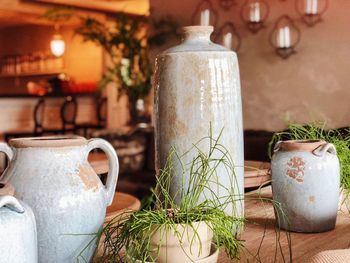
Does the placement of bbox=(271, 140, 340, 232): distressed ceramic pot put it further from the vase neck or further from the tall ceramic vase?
the vase neck

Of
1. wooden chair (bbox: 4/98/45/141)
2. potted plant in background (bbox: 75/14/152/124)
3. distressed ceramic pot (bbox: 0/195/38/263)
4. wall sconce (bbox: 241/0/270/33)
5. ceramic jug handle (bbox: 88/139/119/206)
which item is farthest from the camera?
wooden chair (bbox: 4/98/45/141)

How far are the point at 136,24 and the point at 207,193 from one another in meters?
5.77

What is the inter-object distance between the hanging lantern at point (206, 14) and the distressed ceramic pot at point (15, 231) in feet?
17.0

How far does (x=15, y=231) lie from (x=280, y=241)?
0.66 meters

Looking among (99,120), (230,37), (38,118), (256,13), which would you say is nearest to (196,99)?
(256,13)

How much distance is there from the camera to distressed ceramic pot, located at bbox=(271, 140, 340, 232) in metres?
1.21

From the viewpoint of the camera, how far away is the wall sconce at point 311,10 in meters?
4.95

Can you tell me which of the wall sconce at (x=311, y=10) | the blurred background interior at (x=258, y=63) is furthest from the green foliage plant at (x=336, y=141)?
the wall sconce at (x=311, y=10)

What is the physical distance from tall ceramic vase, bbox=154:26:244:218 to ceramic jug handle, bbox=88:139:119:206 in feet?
0.63

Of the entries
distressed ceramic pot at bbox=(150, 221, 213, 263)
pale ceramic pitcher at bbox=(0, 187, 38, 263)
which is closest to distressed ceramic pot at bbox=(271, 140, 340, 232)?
distressed ceramic pot at bbox=(150, 221, 213, 263)

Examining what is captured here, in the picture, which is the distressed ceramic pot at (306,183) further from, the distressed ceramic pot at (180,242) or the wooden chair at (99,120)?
the wooden chair at (99,120)

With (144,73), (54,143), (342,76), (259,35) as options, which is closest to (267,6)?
(259,35)

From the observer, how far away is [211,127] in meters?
1.12

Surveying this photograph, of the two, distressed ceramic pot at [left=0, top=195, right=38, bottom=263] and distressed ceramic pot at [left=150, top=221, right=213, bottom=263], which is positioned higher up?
distressed ceramic pot at [left=0, top=195, right=38, bottom=263]
